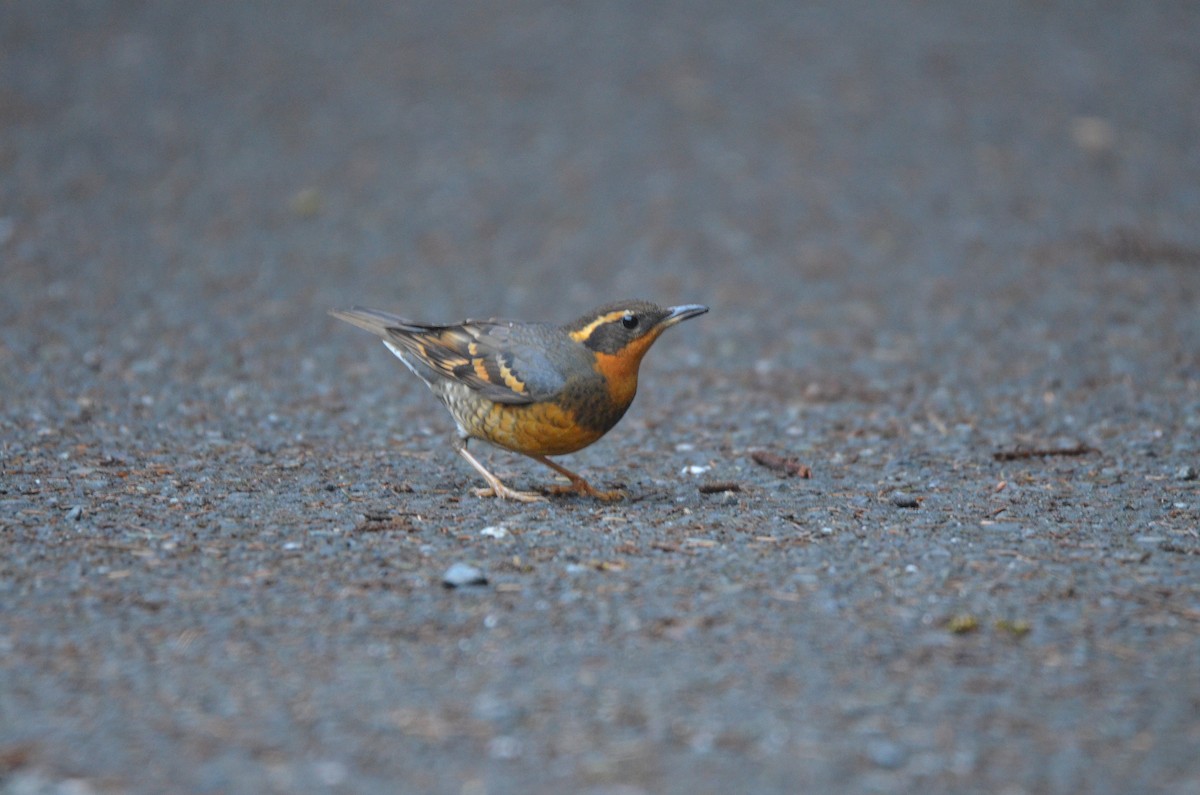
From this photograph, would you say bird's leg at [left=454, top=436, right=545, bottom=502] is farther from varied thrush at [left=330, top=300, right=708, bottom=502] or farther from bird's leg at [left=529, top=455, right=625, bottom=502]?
bird's leg at [left=529, top=455, right=625, bottom=502]

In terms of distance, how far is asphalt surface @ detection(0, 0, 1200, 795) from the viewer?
411 cm

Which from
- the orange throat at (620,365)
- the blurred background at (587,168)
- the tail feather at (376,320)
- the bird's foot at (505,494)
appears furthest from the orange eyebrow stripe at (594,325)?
the blurred background at (587,168)

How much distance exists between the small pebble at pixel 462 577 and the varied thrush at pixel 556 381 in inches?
52.3

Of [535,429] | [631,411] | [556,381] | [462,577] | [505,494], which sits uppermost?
[556,381]

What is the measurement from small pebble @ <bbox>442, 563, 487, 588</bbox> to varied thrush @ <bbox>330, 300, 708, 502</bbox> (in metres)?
1.33

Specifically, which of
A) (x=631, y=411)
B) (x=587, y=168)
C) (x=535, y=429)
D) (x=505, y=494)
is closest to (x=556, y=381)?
(x=535, y=429)

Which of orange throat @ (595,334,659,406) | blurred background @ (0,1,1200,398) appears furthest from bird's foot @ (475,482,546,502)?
blurred background @ (0,1,1200,398)

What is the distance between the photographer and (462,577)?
5.15 meters

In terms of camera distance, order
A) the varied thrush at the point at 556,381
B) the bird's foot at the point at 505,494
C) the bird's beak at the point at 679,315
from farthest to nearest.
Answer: the bird's foot at the point at 505,494, the bird's beak at the point at 679,315, the varied thrush at the point at 556,381

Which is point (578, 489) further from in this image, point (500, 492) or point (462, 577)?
point (462, 577)

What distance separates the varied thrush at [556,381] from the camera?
20.9ft

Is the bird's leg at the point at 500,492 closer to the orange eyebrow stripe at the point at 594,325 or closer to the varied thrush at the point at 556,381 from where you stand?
the varied thrush at the point at 556,381

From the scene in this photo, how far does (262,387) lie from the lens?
8969 mm

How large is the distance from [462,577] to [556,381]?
1483 millimetres
